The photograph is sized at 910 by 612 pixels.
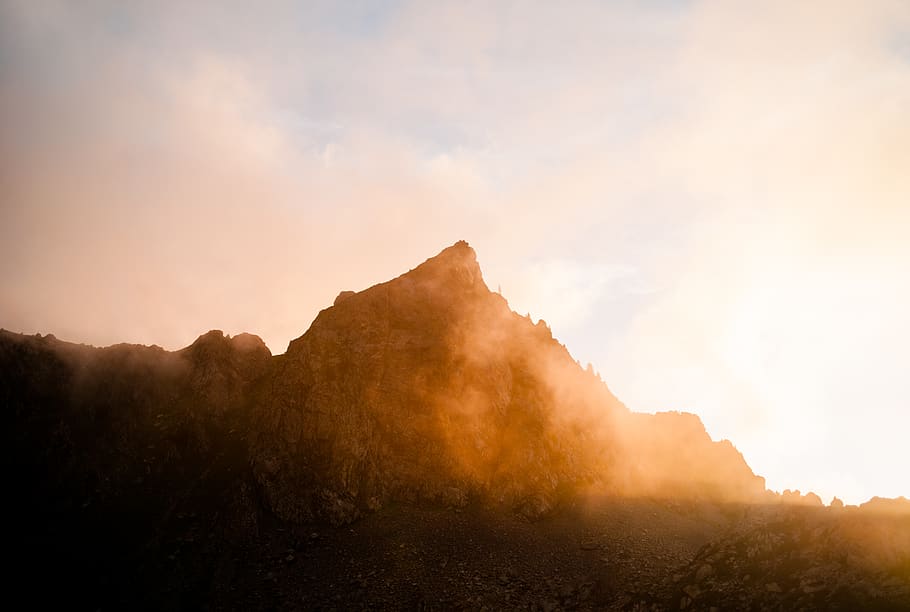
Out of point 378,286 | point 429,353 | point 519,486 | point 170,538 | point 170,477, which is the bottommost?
point 170,538

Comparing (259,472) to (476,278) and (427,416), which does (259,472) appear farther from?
(476,278)

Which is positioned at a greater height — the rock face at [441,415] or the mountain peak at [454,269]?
the mountain peak at [454,269]

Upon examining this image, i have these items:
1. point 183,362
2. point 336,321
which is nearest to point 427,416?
point 336,321

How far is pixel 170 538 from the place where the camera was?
71.2 meters

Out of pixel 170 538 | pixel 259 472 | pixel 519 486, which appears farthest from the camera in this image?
pixel 519 486

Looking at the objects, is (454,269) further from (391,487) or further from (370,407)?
(391,487)

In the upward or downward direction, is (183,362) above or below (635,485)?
above

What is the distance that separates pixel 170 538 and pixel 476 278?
249 ft

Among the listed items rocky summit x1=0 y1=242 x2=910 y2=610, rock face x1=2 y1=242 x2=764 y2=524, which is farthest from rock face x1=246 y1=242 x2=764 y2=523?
rocky summit x1=0 y1=242 x2=910 y2=610

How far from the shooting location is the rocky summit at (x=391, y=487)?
52906mm

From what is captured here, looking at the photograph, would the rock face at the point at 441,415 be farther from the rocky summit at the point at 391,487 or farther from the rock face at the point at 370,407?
the rocky summit at the point at 391,487

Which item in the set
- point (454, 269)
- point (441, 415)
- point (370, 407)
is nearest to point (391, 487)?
point (370, 407)

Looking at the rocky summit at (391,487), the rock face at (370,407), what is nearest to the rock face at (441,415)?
the rock face at (370,407)

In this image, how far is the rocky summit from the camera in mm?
52906
